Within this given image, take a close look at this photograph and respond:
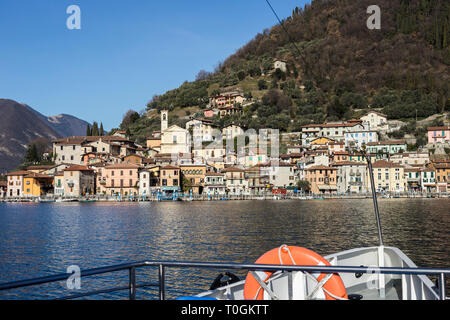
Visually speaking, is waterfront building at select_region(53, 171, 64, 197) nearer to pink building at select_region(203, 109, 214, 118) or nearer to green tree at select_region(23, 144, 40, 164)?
green tree at select_region(23, 144, 40, 164)

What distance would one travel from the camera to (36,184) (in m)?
Result: 78.6

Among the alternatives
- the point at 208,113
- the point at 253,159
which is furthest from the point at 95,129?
the point at 253,159

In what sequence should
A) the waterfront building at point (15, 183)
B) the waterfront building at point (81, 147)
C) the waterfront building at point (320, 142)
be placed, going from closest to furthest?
the waterfront building at point (15, 183) → the waterfront building at point (81, 147) → the waterfront building at point (320, 142)

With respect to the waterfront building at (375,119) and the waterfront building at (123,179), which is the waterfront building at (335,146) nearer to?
the waterfront building at (375,119)

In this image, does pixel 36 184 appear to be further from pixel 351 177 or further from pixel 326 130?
pixel 326 130

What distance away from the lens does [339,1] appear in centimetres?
17088

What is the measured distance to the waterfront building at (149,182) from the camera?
73812mm

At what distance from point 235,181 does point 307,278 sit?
7046cm

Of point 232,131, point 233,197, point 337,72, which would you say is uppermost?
point 337,72

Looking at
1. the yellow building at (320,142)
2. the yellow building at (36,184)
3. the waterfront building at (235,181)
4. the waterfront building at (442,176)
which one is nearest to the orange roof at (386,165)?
the waterfront building at (442,176)

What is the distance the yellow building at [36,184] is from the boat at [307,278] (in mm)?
77803

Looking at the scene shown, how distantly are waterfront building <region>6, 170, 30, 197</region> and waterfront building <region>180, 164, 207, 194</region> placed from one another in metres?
27.5

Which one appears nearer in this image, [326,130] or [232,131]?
[326,130]
